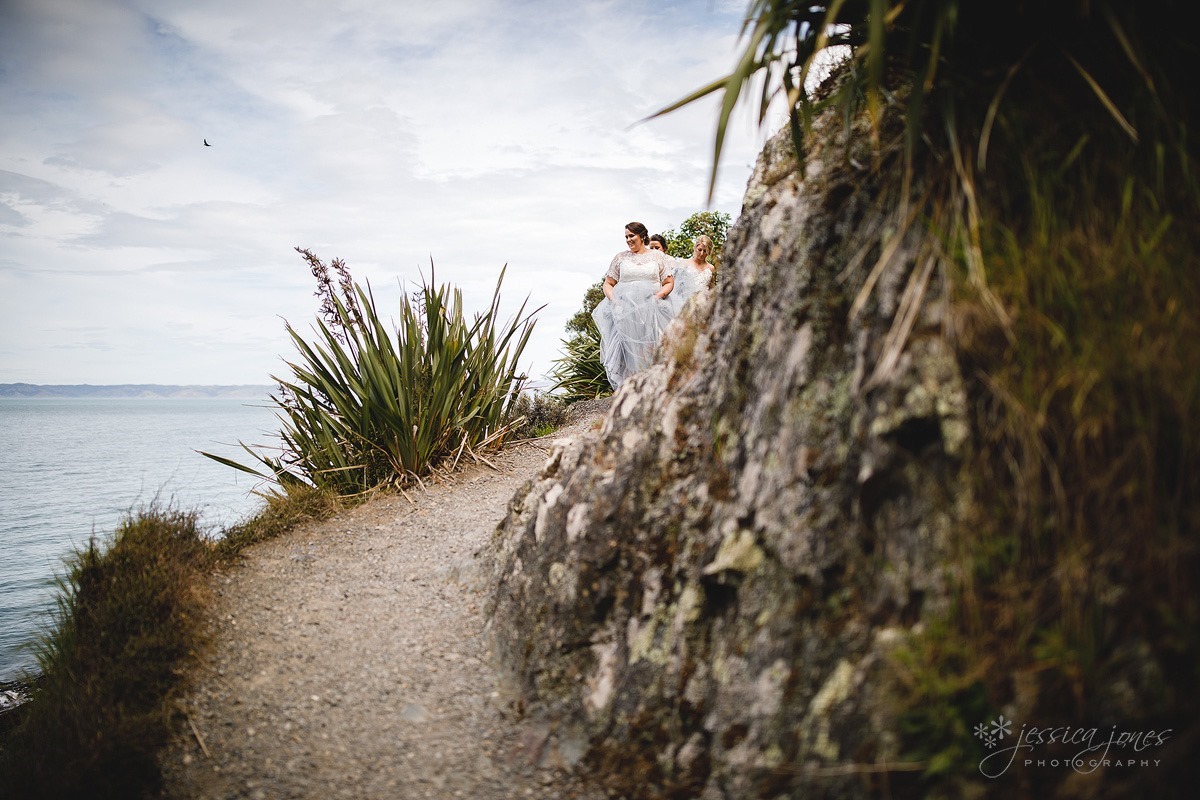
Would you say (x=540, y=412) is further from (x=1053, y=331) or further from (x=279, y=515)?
(x=1053, y=331)

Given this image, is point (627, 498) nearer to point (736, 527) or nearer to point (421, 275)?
point (736, 527)

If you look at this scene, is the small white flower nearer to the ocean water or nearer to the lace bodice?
the ocean water

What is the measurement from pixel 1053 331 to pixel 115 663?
4.48 meters

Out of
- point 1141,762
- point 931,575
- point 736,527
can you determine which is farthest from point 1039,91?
point 1141,762

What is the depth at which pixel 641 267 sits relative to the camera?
8.58m

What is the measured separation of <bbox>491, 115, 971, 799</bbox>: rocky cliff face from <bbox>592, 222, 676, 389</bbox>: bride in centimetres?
504

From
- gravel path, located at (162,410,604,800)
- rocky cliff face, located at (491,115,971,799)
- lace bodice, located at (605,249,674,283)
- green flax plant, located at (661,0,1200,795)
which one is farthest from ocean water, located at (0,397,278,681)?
lace bodice, located at (605,249,674,283)

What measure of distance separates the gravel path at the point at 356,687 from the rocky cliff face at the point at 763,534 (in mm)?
304

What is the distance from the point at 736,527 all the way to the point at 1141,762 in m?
1.22

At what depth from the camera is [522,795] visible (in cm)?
258
